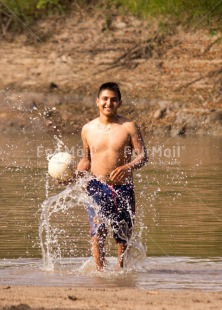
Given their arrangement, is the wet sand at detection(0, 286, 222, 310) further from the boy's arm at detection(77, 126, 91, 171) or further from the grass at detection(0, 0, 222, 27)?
the grass at detection(0, 0, 222, 27)

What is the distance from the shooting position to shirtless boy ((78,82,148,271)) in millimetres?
8320

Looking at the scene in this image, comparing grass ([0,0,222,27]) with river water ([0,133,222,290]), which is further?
grass ([0,0,222,27])

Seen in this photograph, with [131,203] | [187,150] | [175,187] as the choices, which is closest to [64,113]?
[187,150]

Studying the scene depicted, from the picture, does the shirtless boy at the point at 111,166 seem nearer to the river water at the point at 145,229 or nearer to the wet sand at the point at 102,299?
the river water at the point at 145,229

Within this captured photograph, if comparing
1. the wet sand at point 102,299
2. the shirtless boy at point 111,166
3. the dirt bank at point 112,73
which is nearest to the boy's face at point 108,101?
the shirtless boy at point 111,166

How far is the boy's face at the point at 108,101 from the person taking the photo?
8.38 metres

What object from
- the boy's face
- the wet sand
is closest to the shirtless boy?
the boy's face

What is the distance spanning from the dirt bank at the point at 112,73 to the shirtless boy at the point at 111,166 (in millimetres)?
14114

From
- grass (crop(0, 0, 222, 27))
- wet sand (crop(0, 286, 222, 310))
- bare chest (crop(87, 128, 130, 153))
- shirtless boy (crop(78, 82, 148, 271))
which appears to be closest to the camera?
wet sand (crop(0, 286, 222, 310))

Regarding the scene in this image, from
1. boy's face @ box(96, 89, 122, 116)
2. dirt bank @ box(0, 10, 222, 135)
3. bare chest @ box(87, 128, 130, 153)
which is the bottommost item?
bare chest @ box(87, 128, 130, 153)

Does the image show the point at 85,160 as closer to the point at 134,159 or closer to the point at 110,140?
the point at 110,140

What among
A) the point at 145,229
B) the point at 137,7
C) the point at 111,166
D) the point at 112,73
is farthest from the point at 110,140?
the point at 137,7

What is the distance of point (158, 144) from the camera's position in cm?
1992

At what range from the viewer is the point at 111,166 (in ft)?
27.8
